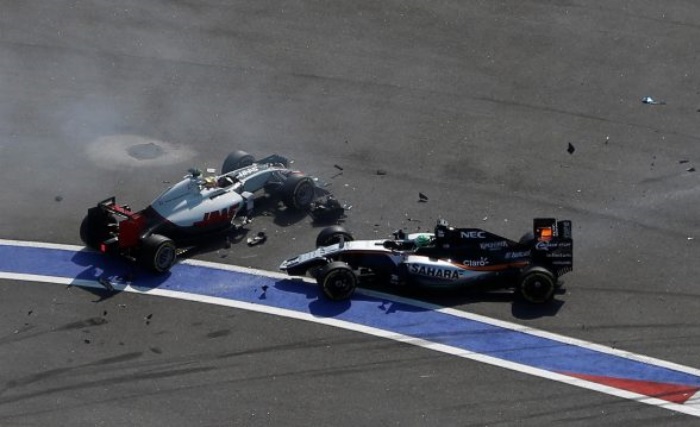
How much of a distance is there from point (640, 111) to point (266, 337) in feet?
40.7

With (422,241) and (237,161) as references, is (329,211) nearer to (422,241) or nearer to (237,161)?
(237,161)

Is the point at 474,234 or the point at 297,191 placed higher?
the point at 297,191

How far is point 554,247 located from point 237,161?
7.28 m

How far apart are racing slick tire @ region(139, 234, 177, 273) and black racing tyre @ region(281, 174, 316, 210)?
2.95 m

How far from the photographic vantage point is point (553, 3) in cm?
3384

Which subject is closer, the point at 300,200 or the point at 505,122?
the point at 300,200

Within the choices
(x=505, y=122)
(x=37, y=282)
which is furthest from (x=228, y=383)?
(x=505, y=122)

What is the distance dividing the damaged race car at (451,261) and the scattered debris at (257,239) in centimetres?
159

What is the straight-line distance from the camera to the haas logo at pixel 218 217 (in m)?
23.8

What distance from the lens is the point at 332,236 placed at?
2319cm

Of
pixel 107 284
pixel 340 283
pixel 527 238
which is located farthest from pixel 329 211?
pixel 107 284

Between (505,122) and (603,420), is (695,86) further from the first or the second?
(603,420)

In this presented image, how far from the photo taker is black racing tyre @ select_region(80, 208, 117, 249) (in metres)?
23.2

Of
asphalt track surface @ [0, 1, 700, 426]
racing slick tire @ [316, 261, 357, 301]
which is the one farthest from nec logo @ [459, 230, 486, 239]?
racing slick tire @ [316, 261, 357, 301]
